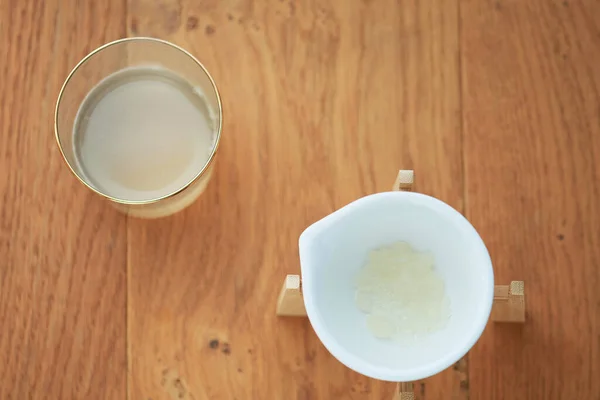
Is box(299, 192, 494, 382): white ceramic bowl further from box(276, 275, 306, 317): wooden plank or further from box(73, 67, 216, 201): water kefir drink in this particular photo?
box(73, 67, 216, 201): water kefir drink

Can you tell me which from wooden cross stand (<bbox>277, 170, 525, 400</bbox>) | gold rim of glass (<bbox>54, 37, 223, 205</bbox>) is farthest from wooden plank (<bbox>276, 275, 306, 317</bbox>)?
gold rim of glass (<bbox>54, 37, 223, 205</bbox>)

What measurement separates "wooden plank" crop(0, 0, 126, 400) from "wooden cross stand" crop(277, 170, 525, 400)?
15 cm

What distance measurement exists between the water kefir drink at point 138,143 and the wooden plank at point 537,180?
0.25m

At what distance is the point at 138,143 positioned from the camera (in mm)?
675

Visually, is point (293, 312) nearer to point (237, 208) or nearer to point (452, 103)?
point (237, 208)

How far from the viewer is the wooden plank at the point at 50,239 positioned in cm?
70

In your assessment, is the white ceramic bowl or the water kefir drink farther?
the water kefir drink

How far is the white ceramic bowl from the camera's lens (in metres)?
0.57

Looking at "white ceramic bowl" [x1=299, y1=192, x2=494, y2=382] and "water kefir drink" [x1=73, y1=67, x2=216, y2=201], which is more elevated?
"water kefir drink" [x1=73, y1=67, x2=216, y2=201]

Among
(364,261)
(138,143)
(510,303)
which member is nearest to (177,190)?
(138,143)

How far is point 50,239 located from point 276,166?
22cm

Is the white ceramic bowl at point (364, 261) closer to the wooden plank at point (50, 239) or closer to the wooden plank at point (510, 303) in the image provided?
the wooden plank at point (510, 303)

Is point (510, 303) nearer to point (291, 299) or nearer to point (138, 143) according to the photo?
point (291, 299)

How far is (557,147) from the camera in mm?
723
